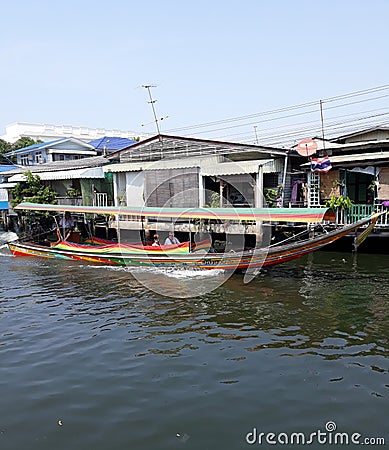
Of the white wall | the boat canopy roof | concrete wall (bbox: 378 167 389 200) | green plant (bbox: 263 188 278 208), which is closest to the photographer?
the boat canopy roof

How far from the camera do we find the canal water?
5340mm

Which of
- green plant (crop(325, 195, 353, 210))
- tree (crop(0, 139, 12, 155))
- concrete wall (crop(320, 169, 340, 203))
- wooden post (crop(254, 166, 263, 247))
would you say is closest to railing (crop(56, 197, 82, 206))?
wooden post (crop(254, 166, 263, 247))

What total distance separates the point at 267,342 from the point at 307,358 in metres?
0.96

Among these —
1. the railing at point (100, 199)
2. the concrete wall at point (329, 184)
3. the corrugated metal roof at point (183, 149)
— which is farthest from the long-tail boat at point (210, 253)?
the railing at point (100, 199)

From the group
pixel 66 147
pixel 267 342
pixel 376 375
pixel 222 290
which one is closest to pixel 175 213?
pixel 222 290

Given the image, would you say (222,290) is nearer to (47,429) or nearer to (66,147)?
(47,429)

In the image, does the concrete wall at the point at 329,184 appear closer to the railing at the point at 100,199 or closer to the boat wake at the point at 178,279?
the boat wake at the point at 178,279

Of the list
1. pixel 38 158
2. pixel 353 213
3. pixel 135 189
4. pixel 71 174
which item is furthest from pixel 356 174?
pixel 38 158

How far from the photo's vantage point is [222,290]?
11.9 meters

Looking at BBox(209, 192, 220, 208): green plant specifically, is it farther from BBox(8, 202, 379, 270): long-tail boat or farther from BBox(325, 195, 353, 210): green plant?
BBox(325, 195, 353, 210): green plant

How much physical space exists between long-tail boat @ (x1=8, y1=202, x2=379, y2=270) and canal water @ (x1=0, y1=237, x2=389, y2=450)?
3.40 feet

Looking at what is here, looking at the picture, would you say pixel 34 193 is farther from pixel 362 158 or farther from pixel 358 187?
pixel 362 158

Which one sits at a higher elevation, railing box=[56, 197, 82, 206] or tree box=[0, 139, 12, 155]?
tree box=[0, 139, 12, 155]

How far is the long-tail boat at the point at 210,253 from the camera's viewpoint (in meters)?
12.2
